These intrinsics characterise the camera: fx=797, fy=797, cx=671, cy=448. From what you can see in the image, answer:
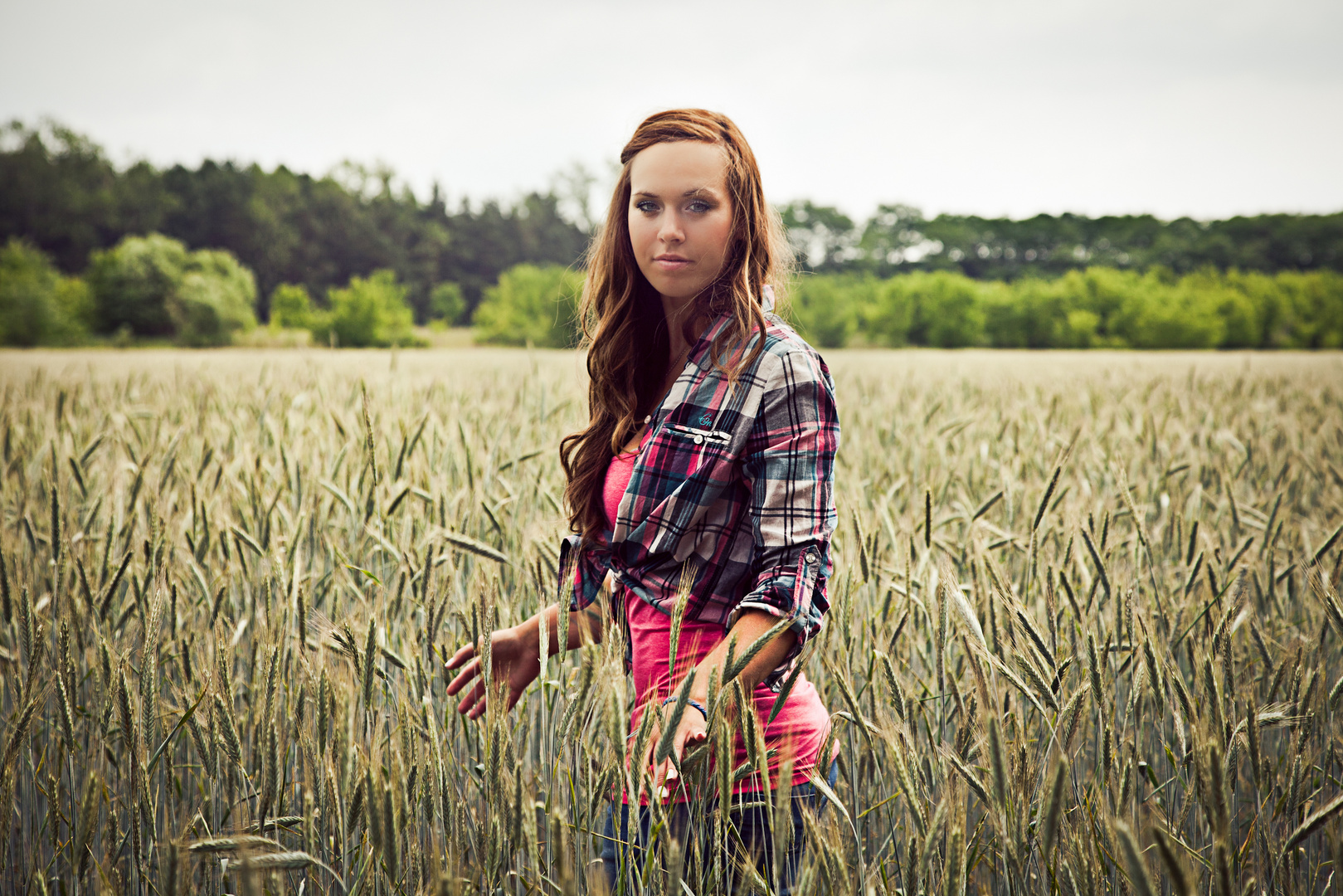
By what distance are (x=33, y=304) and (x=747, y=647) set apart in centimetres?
4149

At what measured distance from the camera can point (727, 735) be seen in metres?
0.86

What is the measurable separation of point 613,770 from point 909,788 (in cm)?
35

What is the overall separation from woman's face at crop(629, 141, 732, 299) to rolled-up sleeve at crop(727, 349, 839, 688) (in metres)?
0.23

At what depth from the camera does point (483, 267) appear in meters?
57.6

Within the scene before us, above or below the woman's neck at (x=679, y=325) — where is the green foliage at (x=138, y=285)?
above

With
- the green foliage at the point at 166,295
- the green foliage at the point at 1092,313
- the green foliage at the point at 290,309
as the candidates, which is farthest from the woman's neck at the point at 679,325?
the green foliage at the point at 290,309

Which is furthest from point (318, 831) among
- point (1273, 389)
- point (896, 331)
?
point (896, 331)

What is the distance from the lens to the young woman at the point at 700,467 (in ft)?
3.67

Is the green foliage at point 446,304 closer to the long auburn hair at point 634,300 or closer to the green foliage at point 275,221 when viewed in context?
the green foliage at point 275,221

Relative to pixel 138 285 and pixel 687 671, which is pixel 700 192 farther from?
pixel 138 285

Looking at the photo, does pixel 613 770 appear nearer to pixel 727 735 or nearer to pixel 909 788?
pixel 727 735

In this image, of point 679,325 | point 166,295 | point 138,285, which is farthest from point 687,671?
point 138,285

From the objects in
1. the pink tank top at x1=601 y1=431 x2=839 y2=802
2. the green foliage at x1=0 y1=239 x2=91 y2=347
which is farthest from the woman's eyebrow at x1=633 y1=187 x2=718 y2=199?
the green foliage at x1=0 y1=239 x2=91 y2=347

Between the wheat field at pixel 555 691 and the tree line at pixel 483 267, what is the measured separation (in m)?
22.9
